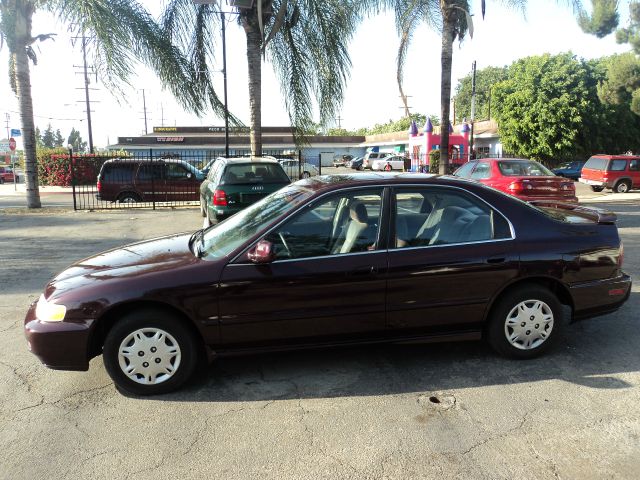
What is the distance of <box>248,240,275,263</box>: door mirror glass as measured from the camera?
11.6ft

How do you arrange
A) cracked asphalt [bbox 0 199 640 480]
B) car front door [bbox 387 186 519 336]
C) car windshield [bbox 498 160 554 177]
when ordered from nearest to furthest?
cracked asphalt [bbox 0 199 640 480], car front door [bbox 387 186 519 336], car windshield [bbox 498 160 554 177]

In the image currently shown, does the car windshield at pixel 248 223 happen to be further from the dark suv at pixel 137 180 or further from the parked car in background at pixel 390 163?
the parked car in background at pixel 390 163

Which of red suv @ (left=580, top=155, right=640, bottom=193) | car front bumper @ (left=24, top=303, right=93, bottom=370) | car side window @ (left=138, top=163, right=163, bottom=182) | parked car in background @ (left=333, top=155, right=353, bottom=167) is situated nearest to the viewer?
car front bumper @ (left=24, top=303, right=93, bottom=370)

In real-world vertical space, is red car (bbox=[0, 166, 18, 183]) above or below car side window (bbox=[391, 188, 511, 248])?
above

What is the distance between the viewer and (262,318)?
11.9ft

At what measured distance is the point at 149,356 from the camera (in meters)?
3.54

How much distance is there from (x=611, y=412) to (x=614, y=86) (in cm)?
3335

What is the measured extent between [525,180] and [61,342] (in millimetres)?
10120

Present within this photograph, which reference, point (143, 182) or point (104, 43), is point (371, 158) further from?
point (104, 43)

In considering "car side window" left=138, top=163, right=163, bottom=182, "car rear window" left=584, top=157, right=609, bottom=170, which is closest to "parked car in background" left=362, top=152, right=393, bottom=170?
"car rear window" left=584, top=157, right=609, bottom=170

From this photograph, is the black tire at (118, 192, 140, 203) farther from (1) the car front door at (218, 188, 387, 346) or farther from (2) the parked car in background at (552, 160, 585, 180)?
(2) the parked car in background at (552, 160, 585, 180)

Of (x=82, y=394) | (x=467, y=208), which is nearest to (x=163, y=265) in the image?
(x=82, y=394)

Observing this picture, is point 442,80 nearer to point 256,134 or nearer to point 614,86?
point 256,134

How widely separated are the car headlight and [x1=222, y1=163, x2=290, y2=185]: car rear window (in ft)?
21.1
